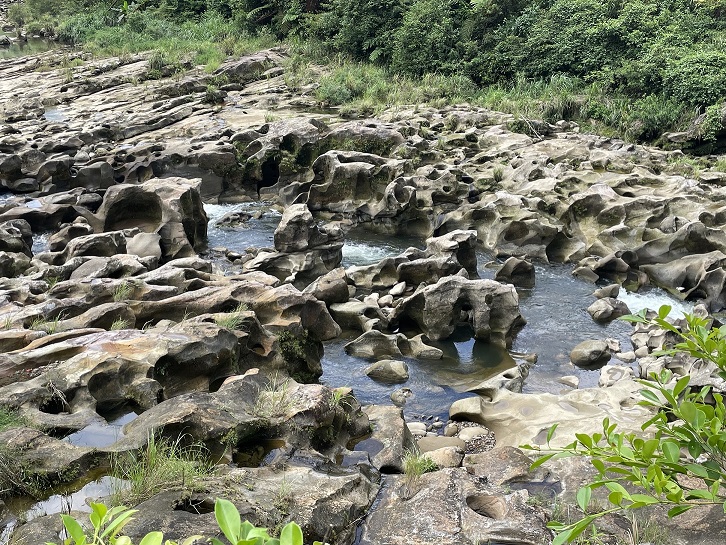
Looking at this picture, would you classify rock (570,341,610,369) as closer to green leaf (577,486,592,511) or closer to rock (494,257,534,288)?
rock (494,257,534,288)

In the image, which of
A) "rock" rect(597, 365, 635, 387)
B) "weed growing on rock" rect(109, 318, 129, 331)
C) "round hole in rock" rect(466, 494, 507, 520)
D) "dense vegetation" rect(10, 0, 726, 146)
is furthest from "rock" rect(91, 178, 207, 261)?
"dense vegetation" rect(10, 0, 726, 146)

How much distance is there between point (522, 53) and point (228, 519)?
30.3m

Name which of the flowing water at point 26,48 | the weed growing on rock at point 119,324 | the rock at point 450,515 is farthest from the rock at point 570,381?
the flowing water at point 26,48

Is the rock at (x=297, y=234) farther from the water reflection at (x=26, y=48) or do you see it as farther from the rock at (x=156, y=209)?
the water reflection at (x=26, y=48)

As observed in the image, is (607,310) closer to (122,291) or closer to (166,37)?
(122,291)

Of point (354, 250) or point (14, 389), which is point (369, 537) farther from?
point (354, 250)

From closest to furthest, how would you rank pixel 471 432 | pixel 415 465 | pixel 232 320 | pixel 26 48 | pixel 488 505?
pixel 488 505
pixel 415 465
pixel 232 320
pixel 471 432
pixel 26 48

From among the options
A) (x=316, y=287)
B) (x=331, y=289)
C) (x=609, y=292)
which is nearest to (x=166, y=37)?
(x=316, y=287)

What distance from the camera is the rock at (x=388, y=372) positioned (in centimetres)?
1003

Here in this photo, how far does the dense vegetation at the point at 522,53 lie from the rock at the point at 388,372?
17.1m

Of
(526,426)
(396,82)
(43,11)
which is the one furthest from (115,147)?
(43,11)

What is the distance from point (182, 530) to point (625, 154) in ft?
61.9

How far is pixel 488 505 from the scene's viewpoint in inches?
220

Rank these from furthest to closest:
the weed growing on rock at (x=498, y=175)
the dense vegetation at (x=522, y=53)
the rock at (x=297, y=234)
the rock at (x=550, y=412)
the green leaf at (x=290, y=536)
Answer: the dense vegetation at (x=522, y=53), the weed growing on rock at (x=498, y=175), the rock at (x=297, y=234), the rock at (x=550, y=412), the green leaf at (x=290, y=536)
